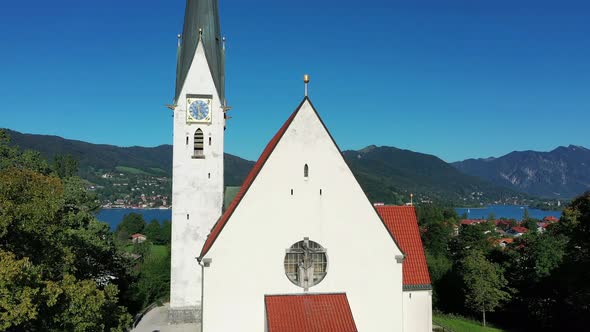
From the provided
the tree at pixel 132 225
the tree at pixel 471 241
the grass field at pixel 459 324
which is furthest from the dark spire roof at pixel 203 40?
the tree at pixel 132 225

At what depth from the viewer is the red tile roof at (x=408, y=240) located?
69.9 feet

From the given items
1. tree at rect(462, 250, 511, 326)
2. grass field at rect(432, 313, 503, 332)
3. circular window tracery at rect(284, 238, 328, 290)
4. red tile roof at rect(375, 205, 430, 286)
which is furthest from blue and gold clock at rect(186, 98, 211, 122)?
tree at rect(462, 250, 511, 326)

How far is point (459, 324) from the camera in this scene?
34812 millimetres

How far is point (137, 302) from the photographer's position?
118 ft

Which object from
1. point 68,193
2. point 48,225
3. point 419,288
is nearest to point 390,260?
point 419,288

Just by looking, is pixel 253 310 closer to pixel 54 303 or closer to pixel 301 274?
pixel 301 274

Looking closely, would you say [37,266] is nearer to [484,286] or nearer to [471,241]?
[484,286]

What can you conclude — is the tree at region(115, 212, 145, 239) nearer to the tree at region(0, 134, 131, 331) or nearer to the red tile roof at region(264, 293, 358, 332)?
the tree at region(0, 134, 131, 331)

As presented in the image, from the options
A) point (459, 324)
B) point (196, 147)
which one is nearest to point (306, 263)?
point (196, 147)

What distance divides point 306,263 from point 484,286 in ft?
71.6

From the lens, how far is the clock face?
99.2 ft

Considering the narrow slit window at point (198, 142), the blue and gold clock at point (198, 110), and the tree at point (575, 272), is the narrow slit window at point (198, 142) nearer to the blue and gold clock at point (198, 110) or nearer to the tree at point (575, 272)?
the blue and gold clock at point (198, 110)

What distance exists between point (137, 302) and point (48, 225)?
23.9 m

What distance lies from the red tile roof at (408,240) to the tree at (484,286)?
15.9 m
